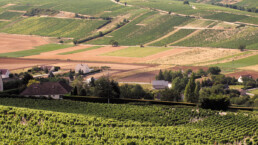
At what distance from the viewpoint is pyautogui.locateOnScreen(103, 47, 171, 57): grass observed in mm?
146512

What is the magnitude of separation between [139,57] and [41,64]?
33371 mm

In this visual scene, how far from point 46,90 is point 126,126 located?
29.0m

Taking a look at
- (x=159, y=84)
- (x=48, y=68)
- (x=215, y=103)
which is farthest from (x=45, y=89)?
(x=48, y=68)

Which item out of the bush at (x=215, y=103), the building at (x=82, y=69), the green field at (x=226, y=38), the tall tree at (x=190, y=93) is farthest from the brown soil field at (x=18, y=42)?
the bush at (x=215, y=103)

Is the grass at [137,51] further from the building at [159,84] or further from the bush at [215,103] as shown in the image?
the bush at [215,103]

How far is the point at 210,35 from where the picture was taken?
555 ft

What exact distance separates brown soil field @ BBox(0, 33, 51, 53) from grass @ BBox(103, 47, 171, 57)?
37.2 meters

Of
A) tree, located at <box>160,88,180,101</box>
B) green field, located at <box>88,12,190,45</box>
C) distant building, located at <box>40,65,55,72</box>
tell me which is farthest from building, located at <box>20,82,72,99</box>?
green field, located at <box>88,12,190,45</box>

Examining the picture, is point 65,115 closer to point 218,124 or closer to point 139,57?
point 218,124

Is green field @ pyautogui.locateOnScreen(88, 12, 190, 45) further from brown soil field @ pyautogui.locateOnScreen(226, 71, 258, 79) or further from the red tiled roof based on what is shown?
the red tiled roof

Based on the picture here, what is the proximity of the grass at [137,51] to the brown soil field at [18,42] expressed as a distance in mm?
37228

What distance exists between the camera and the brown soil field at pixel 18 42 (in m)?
162

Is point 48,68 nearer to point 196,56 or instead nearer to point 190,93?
point 196,56

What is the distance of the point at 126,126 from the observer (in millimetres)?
48844
